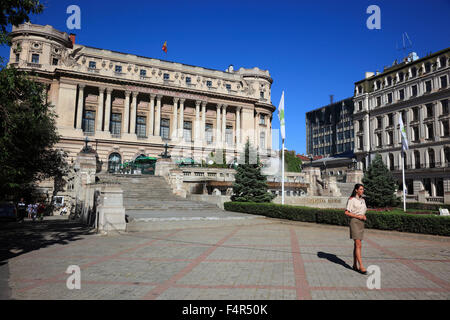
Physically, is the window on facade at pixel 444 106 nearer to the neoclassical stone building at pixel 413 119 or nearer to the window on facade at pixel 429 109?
the neoclassical stone building at pixel 413 119

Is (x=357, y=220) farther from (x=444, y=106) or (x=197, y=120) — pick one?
(x=444, y=106)

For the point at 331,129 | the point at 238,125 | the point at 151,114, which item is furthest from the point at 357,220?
the point at 331,129

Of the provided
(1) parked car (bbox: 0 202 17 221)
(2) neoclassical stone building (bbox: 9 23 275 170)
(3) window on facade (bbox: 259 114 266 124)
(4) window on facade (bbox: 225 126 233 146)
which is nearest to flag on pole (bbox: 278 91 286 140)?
(1) parked car (bbox: 0 202 17 221)

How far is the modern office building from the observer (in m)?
91.2

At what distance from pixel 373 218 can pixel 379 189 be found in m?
19.1

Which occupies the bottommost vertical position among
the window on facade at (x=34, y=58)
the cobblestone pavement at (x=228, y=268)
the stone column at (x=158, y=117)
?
the cobblestone pavement at (x=228, y=268)

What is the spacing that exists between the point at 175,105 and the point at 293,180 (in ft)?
86.6

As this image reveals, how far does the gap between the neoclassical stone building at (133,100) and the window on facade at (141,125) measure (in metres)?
0.17

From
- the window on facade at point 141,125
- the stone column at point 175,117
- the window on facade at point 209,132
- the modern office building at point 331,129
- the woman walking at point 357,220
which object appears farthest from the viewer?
the modern office building at point 331,129

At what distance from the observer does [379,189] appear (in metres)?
32.1

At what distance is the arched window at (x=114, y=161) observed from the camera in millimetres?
45503

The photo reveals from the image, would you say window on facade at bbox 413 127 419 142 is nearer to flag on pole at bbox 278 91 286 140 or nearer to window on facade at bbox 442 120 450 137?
window on facade at bbox 442 120 450 137

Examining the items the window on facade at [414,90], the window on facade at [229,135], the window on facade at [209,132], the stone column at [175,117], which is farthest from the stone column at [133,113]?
the window on facade at [414,90]
